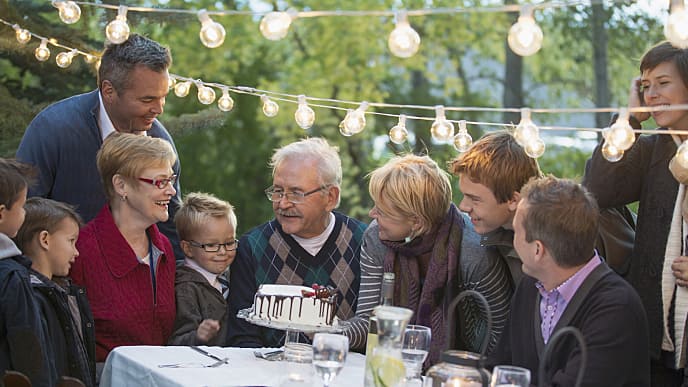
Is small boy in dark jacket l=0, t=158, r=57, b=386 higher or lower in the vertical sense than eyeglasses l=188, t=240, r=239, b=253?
lower

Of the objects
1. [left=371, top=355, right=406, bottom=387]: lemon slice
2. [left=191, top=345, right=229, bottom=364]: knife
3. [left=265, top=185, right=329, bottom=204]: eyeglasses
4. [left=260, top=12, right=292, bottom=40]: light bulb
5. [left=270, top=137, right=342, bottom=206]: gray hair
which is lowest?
[left=191, top=345, right=229, bottom=364]: knife

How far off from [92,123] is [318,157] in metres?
1.08

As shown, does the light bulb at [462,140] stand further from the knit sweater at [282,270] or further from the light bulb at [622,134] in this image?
the light bulb at [622,134]

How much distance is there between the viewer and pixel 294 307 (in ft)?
11.2

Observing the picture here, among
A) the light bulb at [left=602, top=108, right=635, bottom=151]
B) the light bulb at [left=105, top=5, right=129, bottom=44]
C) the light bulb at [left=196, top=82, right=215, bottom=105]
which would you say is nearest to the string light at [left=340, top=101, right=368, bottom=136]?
the light bulb at [left=105, top=5, right=129, bottom=44]

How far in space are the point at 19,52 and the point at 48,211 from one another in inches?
87.4

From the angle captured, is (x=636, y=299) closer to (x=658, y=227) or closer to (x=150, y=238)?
(x=658, y=227)

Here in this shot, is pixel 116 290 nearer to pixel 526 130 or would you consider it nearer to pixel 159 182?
pixel 159 182

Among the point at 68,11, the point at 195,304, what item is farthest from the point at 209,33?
the point at 195,304

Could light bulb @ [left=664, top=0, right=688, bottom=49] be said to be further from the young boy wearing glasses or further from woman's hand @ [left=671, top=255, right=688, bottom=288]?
the young boy wearing glasses

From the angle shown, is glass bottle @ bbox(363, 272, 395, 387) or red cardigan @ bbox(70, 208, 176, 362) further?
red cardigan @ bbox(70, 208, 176, 362)

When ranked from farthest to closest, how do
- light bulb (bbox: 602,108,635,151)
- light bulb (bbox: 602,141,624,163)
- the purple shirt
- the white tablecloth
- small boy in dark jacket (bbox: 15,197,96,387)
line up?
1. small boy in dark jacket (bbox: 15,197,96,387)
2. the white tablecloth
3. the purple shirt
4. light bulb (bbox: 602,141,624,163)
5. light bulb (bbox: 602,108,635,151)

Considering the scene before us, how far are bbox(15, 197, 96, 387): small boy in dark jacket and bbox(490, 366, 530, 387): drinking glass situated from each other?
1910 mm

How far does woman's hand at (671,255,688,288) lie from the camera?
3.22 m
